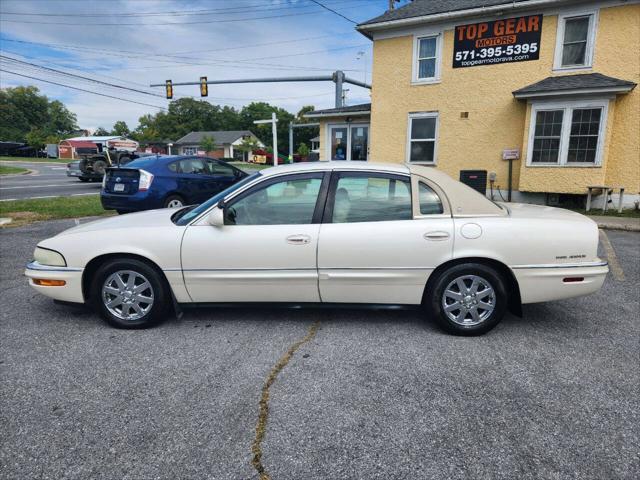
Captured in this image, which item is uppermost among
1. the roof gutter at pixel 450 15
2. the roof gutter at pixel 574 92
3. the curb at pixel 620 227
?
the roof gutter at pixel 450 15

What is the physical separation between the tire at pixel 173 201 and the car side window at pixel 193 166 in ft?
2.26

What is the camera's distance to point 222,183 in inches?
402

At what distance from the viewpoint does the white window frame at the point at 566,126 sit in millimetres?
11172

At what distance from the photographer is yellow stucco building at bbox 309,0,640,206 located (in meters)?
11.3

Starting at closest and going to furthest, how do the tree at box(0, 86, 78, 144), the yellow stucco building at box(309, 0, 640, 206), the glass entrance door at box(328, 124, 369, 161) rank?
the yellow stucco building at box(309, 0, 640, 206) < the glass entrance door at box(328, 124, 369, 161) < the tree at box(0, 86, 78, 144)

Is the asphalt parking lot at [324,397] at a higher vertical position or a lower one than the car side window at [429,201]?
lower

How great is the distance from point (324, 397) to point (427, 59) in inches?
524

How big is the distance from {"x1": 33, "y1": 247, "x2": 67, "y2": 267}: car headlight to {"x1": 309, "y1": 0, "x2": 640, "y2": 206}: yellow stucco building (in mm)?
11949

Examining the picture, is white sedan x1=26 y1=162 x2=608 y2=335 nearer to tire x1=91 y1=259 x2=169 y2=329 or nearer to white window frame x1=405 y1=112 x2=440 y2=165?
tire x1=91 y1=259 x2=169 y2=329

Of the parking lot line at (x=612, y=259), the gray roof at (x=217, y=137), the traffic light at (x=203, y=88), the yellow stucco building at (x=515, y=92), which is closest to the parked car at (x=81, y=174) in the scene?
the traffic light at (x=203, y=88)

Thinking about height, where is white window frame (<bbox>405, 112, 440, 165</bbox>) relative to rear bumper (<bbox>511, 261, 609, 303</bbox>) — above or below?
above

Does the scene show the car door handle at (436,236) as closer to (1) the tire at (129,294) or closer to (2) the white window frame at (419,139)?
(1) the tire at (129,294)

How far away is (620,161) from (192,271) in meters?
12.4

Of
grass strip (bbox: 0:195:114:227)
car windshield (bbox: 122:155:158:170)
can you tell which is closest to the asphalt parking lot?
car windshield (bbox: 122:155:158:170)
